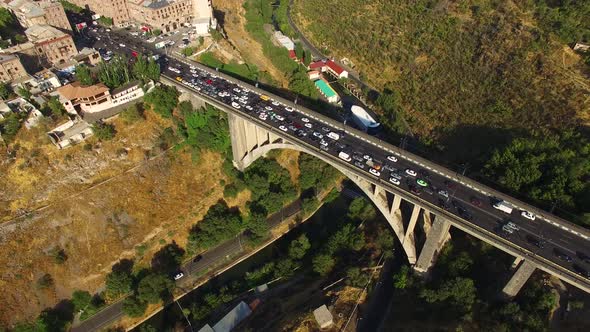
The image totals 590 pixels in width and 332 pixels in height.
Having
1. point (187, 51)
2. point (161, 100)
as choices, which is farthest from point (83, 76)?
point (187, 51)

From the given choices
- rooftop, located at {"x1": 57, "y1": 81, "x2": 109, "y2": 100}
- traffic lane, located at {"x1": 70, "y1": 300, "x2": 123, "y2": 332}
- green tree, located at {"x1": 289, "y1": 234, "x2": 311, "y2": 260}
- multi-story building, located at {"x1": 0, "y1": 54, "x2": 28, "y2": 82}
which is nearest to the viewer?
traffic lane, located at {"x1": 70, "y1": 300, "x2": 123, "y2": 332}

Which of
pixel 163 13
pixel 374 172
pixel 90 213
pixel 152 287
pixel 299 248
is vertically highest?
pixel 163 13

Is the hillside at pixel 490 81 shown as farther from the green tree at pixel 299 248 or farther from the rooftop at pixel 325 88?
the green tree at pixel 299 248

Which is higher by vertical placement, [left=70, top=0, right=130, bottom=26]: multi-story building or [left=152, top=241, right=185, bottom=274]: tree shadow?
[left=70, top=0, right=130, bottom=26]: multi-story building

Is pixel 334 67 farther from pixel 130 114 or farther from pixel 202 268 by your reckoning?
pixel 202 268

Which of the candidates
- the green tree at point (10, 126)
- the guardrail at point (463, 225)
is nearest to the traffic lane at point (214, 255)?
the guardrail at point (463, 225)

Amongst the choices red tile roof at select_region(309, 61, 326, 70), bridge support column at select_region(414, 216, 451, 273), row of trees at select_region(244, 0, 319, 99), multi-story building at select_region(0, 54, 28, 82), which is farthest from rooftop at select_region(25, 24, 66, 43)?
bridge support column at select_region(414, 216, 451, 273)

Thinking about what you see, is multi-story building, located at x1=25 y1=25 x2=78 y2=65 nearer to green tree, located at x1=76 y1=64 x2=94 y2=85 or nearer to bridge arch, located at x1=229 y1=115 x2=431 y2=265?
green tree, located at x1=76 y1=64 x2=94 y2=85
